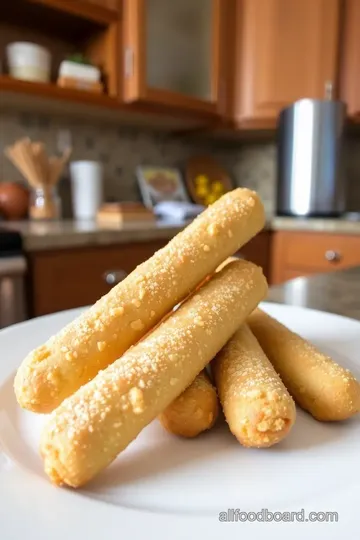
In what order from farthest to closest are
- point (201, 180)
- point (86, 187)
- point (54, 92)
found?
point (201, 180) → point (86, 187) → point (54, 92)

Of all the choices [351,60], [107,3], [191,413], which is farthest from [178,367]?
[351,60]

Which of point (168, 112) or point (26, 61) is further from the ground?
point (26, 61)

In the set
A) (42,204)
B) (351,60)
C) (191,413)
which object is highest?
(351,60)

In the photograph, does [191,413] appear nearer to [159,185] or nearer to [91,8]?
[91,8]

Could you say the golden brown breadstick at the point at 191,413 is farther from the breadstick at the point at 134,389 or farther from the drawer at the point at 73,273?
the drawer at the point at 73,273

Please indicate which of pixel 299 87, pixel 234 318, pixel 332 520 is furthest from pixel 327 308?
pixel 299 87

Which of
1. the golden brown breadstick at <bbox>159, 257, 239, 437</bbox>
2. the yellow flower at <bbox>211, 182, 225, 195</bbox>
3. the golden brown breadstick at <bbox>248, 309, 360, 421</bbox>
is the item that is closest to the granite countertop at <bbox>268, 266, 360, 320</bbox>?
the golden brown breadstick at <bbox>248, 309, 360, 421</bbox>

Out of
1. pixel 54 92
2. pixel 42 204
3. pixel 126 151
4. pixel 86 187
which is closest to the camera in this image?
pixel 54 92

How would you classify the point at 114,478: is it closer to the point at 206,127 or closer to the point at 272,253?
the point at 272,253
